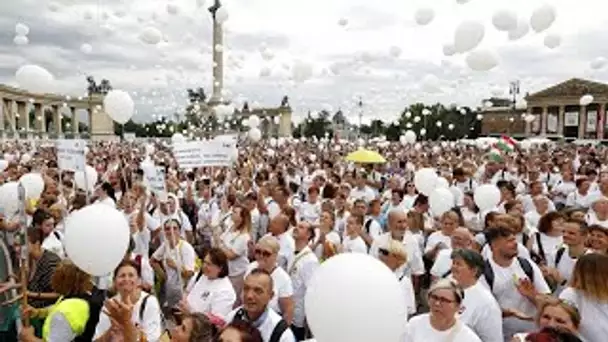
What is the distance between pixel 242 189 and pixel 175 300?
5.53 metres

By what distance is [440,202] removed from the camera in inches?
322

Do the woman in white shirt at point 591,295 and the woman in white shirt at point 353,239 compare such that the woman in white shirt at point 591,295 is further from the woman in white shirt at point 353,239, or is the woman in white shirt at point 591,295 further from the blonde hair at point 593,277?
the woman in white shirt at point 353,239

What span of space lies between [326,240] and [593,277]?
3.28 meters

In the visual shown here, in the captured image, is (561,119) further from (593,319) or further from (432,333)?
(432,333)

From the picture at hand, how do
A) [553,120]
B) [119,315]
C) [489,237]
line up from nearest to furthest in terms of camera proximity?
[119,315]
[489,237]
[553,120]

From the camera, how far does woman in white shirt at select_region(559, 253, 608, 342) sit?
3887 mm

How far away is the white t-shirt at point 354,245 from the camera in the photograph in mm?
6516

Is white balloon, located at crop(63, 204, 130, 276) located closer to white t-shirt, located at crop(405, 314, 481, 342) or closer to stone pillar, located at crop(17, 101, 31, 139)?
white t-shirt, located at crop(405, 314, 481, 342)

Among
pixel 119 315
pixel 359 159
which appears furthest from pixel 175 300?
pixel 359 159

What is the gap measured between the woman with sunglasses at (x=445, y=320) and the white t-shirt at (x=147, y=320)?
1.61 m

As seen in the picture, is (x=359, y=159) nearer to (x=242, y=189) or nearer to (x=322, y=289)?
(x=242, y=189)

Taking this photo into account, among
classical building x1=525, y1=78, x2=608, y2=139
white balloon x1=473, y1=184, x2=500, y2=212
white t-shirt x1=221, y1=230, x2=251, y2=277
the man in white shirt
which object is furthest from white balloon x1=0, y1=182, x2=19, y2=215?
classical building x1=525, y1=78, x2=608, y2=139

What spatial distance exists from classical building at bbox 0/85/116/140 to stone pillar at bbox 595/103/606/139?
175 feet

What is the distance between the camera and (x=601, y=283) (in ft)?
13.0
